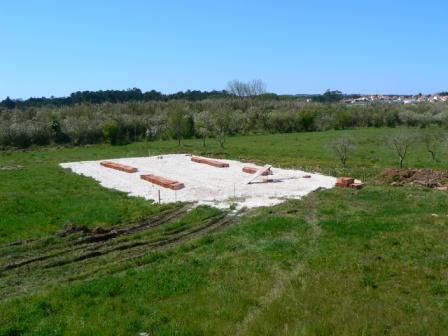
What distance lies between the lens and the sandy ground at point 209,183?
24.1 m

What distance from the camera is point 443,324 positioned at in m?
9.48

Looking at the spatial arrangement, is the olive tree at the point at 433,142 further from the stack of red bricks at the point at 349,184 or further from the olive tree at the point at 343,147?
the stack of red bricks at the point at 349,184

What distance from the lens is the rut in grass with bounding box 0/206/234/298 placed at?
1316cm

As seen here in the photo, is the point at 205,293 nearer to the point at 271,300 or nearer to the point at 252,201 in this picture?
the point at 271,300

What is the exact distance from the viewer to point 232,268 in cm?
1336

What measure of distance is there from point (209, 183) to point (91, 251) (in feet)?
45.2

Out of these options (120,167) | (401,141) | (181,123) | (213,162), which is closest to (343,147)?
(401,141)

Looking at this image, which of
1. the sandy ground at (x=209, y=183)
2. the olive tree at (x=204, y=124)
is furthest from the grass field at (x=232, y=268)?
the olive tree at (x=204, y=124)

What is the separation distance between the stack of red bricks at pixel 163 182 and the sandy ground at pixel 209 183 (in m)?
0.33

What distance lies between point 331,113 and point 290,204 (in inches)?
2649

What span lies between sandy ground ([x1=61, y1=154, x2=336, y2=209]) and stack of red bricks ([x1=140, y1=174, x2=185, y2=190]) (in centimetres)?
33

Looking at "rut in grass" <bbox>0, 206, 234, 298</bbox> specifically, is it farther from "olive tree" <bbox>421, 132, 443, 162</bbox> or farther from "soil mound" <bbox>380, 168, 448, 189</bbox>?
"olive tree" <bbox>421, 132, 443, 162</bbox>

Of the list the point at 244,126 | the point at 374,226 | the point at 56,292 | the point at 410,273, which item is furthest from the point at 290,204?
the point at 244,126

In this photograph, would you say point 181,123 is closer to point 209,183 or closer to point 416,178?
point 209,183
